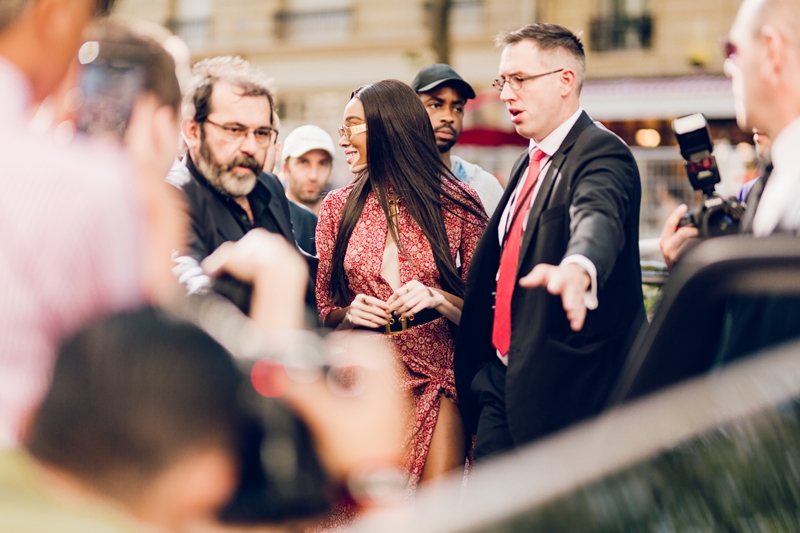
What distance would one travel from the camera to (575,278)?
8.42 ft

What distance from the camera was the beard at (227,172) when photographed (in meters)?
3.02

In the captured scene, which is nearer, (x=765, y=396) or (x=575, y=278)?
(x=765, y=396)

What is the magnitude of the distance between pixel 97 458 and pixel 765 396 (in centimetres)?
94

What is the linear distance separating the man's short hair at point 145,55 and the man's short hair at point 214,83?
1252 mm

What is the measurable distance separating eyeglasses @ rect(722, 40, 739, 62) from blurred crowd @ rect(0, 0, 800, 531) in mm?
62

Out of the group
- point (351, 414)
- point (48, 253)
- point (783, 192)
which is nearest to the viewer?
point (351, 414)

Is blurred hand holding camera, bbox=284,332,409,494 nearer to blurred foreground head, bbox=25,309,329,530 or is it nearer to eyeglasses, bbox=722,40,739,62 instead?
blurred foreground head, bbox=25,309,329,530

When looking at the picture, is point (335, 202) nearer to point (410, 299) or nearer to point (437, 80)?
point (410, 299)

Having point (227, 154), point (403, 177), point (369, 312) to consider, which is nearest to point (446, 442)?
point (369, 312)

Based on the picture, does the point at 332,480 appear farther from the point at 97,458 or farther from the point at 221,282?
the point at 221,282

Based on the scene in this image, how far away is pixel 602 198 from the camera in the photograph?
9.85ft

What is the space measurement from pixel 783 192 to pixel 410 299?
65.5 inches

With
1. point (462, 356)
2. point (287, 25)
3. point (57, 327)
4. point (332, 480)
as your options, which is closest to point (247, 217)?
point (462, 356)

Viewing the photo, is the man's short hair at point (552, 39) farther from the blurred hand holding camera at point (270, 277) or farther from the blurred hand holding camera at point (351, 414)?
the blurred hand holding camera at point (351, 414)
